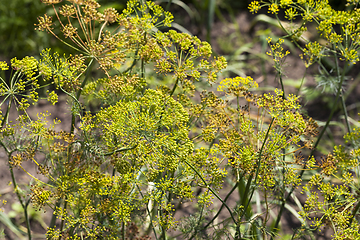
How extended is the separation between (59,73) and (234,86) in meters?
0.55

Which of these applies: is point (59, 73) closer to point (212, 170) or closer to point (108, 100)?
point (108, 100)

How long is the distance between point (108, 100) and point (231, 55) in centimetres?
249

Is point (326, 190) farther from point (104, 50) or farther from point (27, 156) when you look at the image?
point (27, 156)

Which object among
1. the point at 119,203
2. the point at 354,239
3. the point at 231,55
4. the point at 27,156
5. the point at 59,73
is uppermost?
the point at 231,55

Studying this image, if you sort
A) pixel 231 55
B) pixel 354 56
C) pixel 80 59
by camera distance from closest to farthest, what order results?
pixel 80 59 < pixel 354 56 < pixel 231 55

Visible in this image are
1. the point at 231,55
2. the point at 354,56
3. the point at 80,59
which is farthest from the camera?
the point at 231,55

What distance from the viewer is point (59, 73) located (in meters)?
0.93

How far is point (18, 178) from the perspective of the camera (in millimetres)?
2490

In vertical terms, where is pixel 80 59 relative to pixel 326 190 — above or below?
above

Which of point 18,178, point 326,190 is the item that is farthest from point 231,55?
point 326,190

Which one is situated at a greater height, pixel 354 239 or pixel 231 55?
pixel 231 55

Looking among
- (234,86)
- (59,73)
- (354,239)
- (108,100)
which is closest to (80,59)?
(59,73)

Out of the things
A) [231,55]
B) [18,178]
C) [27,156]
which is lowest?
[27,156]

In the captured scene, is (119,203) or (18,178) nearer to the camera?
(119,203)
